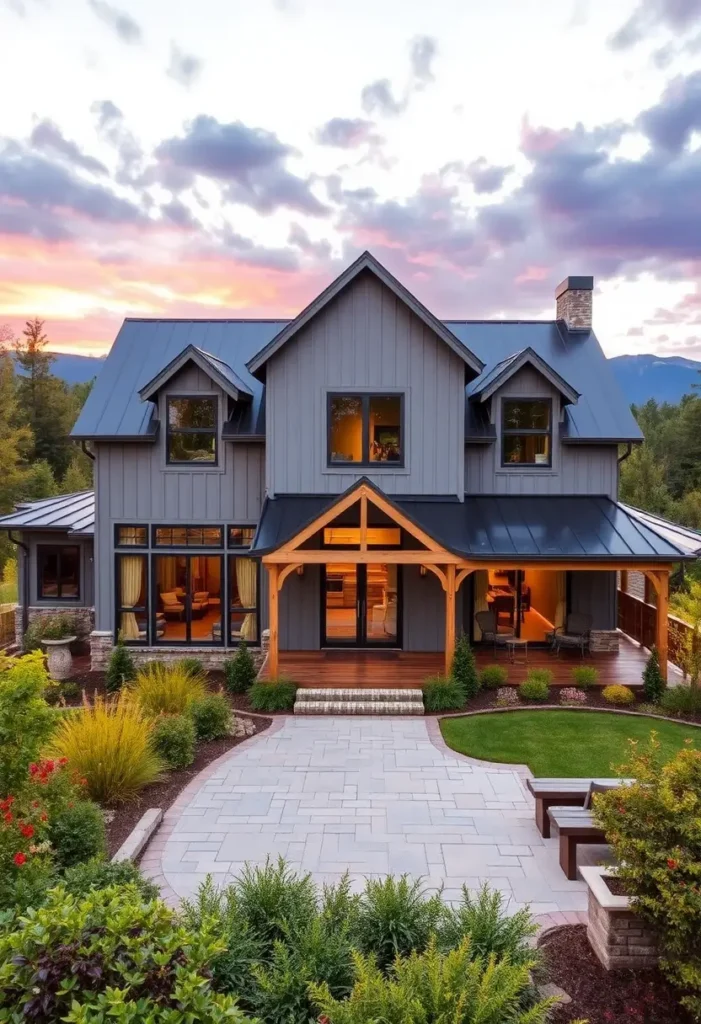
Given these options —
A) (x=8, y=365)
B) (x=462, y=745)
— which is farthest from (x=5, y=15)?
(x=8, y=365)

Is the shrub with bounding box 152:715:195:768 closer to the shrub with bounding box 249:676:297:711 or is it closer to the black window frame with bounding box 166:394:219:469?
the shrub with bounding box 249:676:297:711

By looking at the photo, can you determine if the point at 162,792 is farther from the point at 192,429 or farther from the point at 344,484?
the point at 192,429

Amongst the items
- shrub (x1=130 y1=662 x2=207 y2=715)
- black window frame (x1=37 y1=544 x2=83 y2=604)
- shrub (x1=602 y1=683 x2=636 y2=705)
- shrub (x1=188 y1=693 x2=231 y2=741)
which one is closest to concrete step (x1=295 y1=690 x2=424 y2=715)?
shrub (x1=188 y1=693 x2=231 y2=741)

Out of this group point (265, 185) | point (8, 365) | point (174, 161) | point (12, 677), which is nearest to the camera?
point (12, 677)

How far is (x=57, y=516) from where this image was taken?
1647 cm

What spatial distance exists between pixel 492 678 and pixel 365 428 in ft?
19.6

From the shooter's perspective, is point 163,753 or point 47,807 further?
point 163,753

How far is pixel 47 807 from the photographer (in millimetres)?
5711

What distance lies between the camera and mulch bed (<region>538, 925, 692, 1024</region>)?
4.46 m

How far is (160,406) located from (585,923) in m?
12.7

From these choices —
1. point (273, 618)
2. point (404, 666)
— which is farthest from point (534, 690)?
point (273, 618)

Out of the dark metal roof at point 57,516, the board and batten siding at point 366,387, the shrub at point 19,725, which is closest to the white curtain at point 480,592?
the board and batten siding at point 366,387

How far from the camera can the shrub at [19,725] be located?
17.6 feet

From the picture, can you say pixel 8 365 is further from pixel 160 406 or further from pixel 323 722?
pixel 323 722
